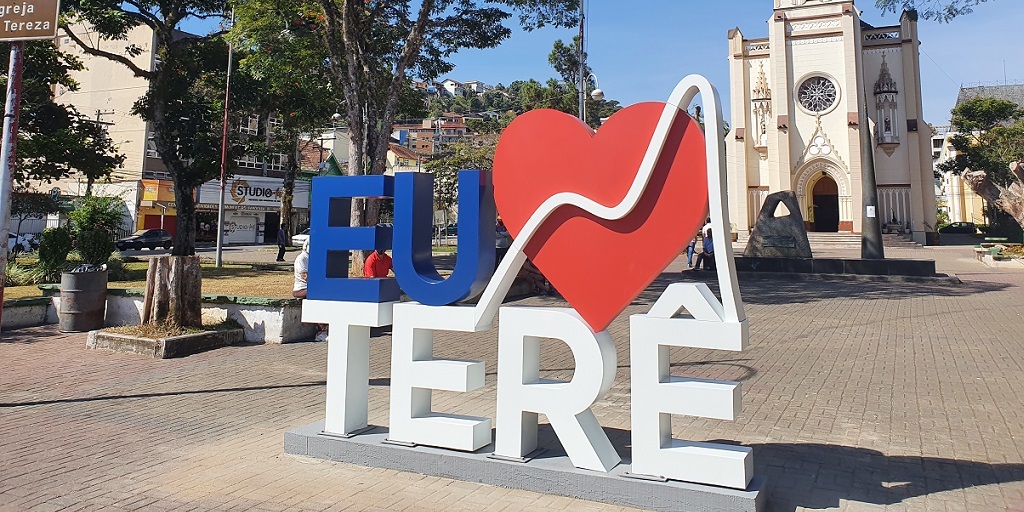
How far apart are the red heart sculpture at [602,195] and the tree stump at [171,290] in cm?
685

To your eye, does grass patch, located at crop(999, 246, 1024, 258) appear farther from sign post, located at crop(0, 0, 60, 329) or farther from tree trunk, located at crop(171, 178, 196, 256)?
tree trunk, located at crop(171, 178, 196, 256)

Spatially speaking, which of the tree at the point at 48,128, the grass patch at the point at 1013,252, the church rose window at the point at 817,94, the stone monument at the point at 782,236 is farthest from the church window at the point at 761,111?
the tree at the point at 48,128

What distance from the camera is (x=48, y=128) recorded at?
706 inches

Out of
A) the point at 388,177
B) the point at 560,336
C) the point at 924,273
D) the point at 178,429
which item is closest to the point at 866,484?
the point at 560,336

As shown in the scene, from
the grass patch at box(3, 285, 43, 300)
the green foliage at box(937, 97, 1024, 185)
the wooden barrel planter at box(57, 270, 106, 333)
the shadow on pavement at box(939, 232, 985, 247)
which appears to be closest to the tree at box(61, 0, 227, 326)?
the grass patch at box(3, 285, 43, 300)

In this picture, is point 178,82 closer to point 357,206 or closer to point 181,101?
point 181,101

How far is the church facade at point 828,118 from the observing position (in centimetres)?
3844

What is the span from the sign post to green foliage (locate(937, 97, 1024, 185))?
5010 centimetres

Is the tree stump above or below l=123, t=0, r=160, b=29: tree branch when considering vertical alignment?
below

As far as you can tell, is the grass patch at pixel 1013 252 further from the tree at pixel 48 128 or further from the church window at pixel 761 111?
the tree at pixel 48 128

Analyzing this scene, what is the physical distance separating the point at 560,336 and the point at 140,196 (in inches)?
1654

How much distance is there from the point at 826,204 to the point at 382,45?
35.0 metres

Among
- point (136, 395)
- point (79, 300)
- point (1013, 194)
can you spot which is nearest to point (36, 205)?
point (79, 300)

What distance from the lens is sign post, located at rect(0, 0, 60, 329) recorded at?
22.0 feet
